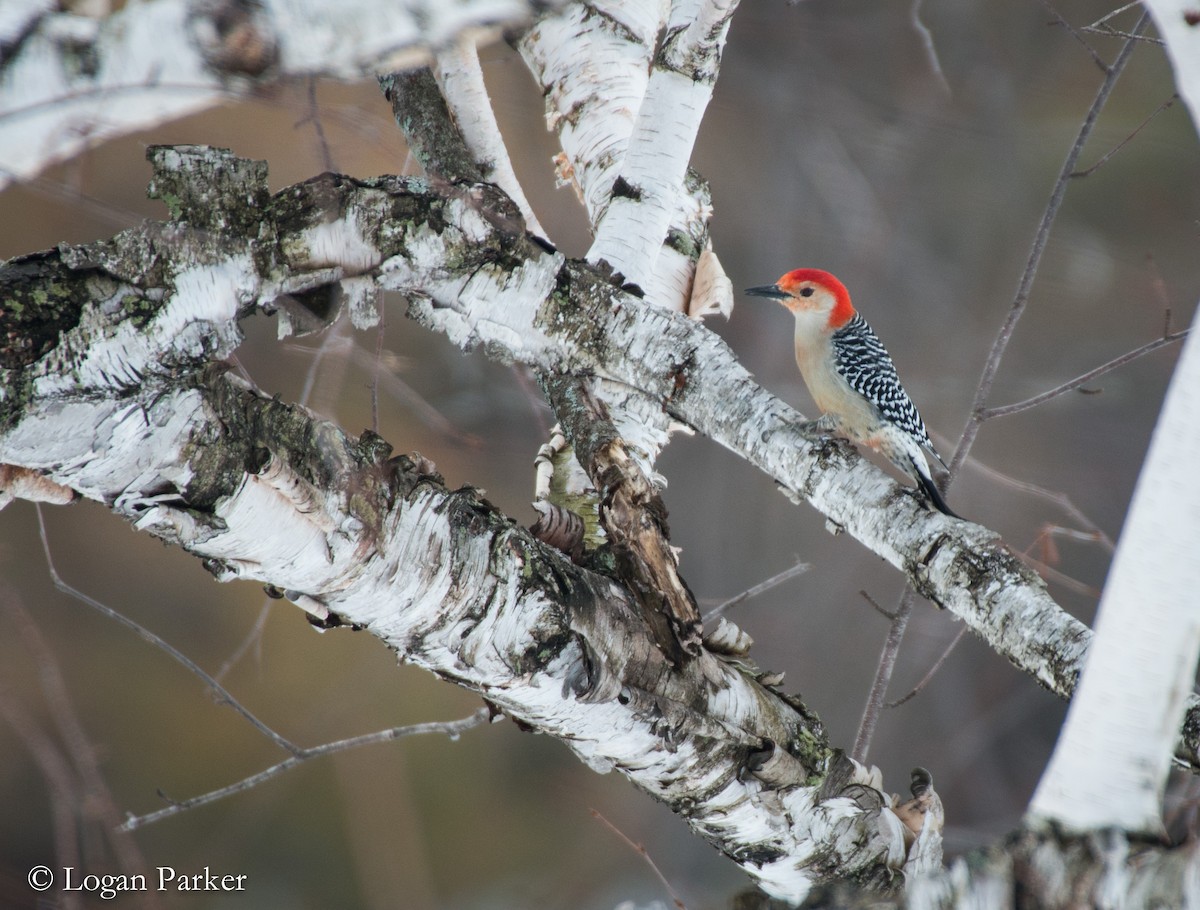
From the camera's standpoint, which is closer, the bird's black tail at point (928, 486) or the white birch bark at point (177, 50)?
the white birch bark at point (177, 50)

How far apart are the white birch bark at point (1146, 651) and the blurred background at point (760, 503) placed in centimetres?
331

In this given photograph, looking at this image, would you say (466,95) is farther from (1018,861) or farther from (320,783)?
(320,783)

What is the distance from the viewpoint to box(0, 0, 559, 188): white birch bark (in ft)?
1.96

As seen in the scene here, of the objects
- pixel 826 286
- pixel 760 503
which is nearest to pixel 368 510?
pixel 826 286

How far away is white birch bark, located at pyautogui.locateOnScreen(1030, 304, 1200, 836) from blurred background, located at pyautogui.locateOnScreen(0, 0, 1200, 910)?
3.31 meters

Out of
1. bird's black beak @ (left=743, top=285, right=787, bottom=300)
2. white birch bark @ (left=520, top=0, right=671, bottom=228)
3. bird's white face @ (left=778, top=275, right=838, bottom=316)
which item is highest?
white birch bark @ (left=520, top=0, right=671, bottom=228)

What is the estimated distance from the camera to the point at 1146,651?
72cm

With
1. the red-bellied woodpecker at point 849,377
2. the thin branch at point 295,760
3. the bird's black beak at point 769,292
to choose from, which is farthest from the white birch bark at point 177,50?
the bird's black beak at point 769,292

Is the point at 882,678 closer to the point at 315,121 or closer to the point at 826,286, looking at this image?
the point at 315,121

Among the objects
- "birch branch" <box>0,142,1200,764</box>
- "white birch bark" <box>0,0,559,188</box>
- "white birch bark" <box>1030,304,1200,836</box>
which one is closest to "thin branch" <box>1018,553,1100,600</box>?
"birch branch" <box>0,142,1200,764</box>

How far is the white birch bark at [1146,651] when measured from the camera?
694 millimetres

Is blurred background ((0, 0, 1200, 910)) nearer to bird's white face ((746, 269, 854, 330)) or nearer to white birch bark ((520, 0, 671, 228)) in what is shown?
bird's white face ((746, 269, 854, 330))

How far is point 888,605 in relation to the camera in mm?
4672

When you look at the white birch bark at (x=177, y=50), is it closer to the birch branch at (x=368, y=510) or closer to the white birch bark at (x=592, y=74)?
the birch branch at (x=368, y=510)
